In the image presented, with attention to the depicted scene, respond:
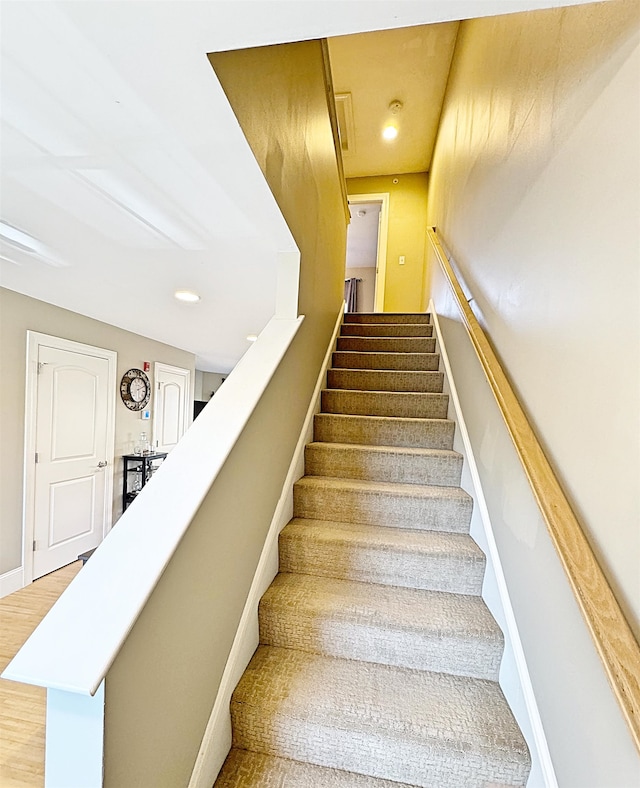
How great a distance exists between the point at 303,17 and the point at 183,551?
1165 millimetres

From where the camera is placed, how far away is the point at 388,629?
4.42ft

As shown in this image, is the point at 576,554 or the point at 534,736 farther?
the point at 534,736

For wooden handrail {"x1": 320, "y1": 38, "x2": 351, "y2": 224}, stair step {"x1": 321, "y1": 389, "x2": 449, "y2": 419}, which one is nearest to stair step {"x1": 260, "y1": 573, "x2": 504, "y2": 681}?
stair step {"x1": 321, "y1": 389, "x2": 449, "y2": 419}

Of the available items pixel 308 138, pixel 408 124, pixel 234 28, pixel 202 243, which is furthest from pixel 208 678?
pixel 408 124

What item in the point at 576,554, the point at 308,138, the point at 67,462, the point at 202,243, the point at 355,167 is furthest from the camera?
the point at 355,167

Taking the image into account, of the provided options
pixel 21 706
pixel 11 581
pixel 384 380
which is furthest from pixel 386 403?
pixel 11 581

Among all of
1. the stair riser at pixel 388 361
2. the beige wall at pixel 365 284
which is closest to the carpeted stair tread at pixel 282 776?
the stair riser at pixel 388 361

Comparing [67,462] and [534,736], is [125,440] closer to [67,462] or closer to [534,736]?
[67,462]

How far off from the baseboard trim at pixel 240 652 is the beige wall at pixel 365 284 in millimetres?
6118

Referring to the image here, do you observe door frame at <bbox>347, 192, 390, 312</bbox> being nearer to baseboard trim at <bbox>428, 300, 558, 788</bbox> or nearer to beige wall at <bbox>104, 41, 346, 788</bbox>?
beige wall at <bbox>104, 41, 346, 788</bbox>

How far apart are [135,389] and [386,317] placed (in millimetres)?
2819

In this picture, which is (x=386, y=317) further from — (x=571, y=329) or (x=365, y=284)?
(x=365, y=284)

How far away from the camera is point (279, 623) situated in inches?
55.1

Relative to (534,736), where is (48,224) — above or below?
above
